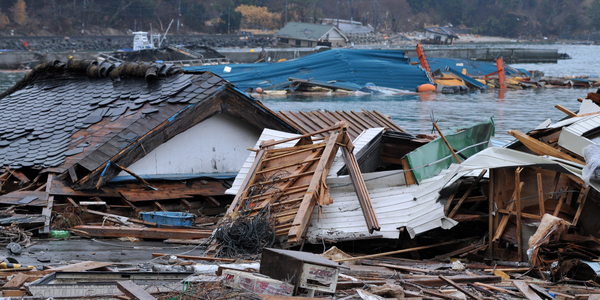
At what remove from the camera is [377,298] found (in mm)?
5336

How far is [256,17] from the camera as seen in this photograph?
120 metres

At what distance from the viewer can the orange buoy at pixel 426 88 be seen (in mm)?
46969

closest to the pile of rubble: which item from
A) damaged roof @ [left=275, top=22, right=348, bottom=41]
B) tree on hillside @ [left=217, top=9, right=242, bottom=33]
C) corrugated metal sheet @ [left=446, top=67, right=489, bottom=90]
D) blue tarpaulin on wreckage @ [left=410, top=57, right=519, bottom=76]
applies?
corrugated metal sheet @ [left=446, top=67, right=489, bottom=90]

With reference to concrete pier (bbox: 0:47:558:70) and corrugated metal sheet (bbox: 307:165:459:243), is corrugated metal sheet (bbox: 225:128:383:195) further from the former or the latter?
concrete pier (bbox: 0:47:558:70)

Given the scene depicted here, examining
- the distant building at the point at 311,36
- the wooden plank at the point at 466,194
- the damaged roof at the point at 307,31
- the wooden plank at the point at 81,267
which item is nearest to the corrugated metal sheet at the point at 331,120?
the wooden plank at the point at 466,194

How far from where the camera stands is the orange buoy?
47.0 metres

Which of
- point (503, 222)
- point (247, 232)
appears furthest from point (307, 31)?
point (247, 232)

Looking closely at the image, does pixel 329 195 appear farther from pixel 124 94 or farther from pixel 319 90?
pixel 319 90

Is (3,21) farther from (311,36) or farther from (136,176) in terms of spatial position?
(136,176)

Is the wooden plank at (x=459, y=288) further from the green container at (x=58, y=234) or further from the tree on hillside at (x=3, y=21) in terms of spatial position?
the tree on hillside at (x=3, y=21)

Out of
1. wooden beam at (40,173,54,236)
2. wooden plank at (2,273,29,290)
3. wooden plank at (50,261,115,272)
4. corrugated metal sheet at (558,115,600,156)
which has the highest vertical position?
corrugated metal sheet at (558,115,600,156)

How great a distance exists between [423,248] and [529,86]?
47.5 metres

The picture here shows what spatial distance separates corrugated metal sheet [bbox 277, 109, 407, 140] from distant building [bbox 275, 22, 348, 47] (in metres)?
69.4

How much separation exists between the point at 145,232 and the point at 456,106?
34.1 m
